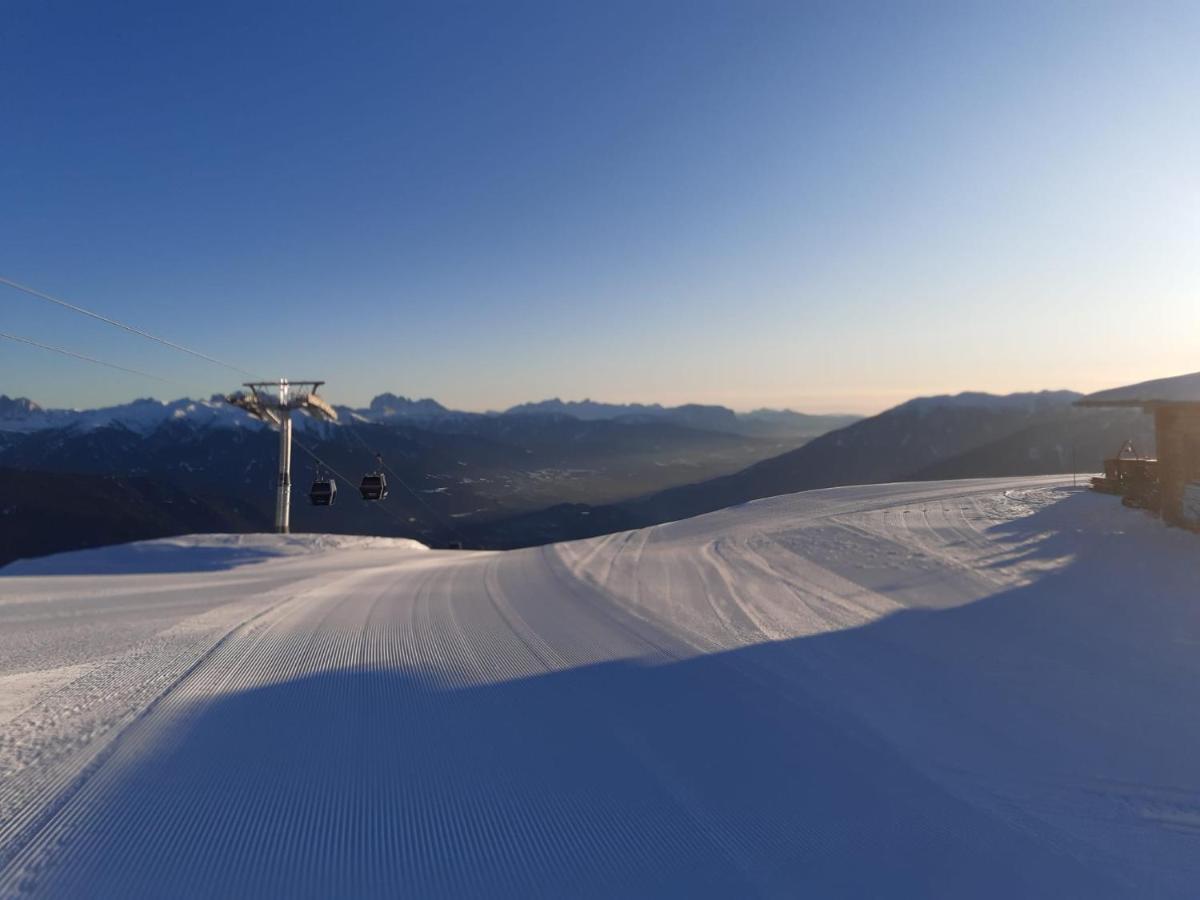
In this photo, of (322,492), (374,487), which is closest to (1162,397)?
(374,487)

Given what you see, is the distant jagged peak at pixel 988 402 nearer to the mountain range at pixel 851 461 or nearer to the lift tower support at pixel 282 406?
the mountain range at pixel 851 461

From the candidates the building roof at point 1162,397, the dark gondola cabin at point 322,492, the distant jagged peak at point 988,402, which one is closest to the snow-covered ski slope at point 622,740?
the building roof at point 1162,397

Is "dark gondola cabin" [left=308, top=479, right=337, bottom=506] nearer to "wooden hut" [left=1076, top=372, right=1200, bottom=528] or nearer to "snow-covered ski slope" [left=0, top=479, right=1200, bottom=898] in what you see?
"snow-covered ski slope" [left=0, top=479, right=1200, bottom=898]

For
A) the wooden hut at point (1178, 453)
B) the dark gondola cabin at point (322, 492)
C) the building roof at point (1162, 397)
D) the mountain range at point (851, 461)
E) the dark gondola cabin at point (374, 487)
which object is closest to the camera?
the wooden hut at point (1178, 453)

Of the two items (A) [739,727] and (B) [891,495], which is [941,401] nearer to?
(B) [891,495]

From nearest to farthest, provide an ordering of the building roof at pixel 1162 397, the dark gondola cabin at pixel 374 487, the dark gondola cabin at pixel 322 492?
the building roof at pixel 1162 397 < the dark gondola cabin at pixel 322 492 < the dark gondola cabin at pixel 374 487

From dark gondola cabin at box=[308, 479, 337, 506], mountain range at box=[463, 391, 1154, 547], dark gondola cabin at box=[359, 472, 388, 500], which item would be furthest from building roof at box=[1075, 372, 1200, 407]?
mountain range at box=[463, 391, 1154, 547]

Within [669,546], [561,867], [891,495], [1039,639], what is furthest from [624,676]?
[891,495]

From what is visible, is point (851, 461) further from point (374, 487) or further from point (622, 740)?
point (622, 740)

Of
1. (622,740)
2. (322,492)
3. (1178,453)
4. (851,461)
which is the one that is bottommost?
(622,740)
